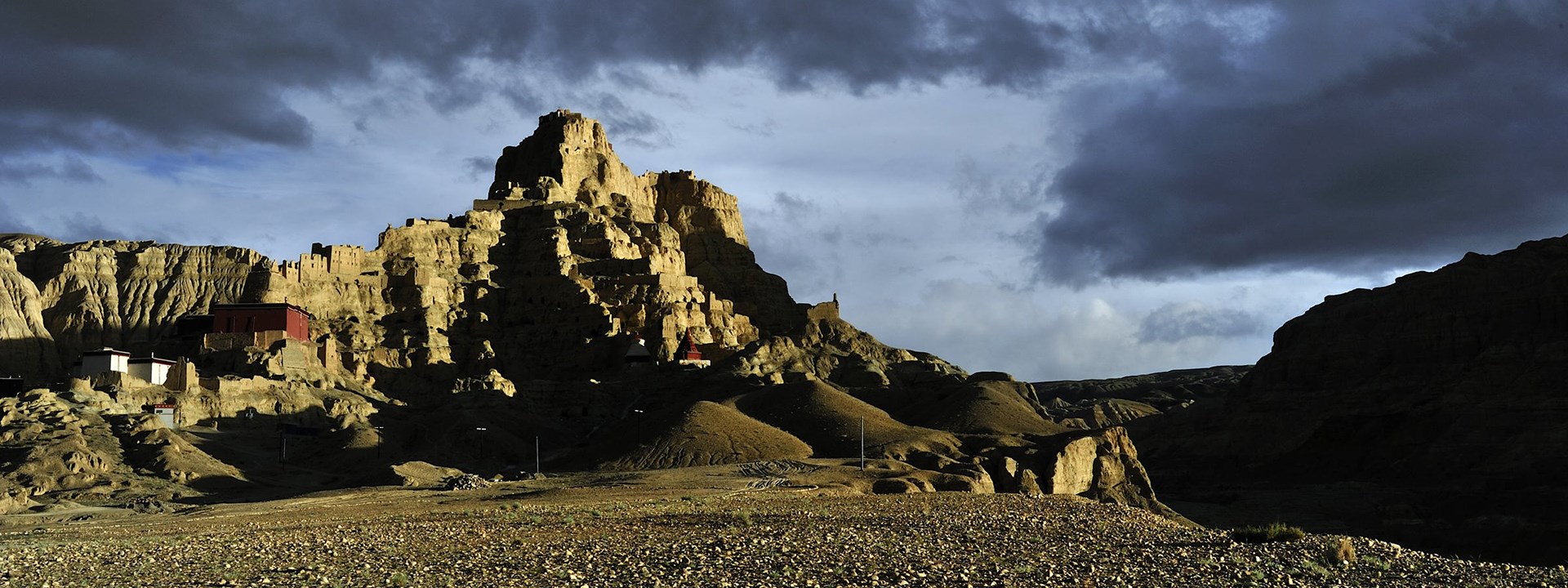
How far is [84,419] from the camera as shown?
8744cm

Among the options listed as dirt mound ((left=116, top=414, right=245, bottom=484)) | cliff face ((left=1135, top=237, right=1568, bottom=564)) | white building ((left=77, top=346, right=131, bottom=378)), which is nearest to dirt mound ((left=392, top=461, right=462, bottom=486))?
dirt mound ((left=116, top=414, right=245, bottom=484))

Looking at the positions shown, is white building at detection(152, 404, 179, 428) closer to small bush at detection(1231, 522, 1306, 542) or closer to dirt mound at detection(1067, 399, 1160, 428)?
small bush at detection(1231, 522, 1306, 542)

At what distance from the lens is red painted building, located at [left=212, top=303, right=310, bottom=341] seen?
115938mm

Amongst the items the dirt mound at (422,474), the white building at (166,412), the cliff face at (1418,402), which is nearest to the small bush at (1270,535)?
the dirt mound at (422,474)

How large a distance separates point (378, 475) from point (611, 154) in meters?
99.1

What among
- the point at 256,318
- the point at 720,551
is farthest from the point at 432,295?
the point at 720,551

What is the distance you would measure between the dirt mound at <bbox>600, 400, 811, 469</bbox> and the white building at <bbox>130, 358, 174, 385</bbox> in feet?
115

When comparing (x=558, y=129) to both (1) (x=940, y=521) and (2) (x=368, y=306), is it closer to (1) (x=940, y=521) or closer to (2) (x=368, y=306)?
(2) (x=368, y=306)

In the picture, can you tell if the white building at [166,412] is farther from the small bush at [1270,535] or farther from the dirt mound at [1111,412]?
the dirt mound at [1111,412]

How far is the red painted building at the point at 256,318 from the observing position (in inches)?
4564

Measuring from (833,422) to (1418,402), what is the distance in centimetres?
6319

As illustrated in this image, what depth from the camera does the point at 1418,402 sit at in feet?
432

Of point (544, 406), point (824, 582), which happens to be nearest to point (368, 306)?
point (544, 406)

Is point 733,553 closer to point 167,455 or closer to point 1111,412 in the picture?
point 167,455
